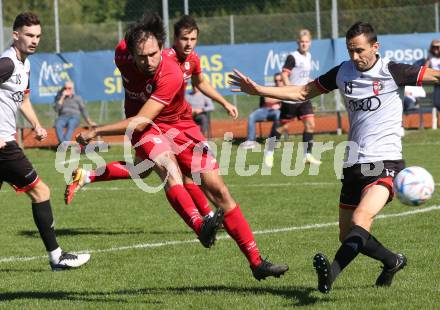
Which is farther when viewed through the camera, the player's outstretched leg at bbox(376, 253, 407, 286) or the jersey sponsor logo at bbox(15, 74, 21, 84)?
the jersey sponsor logo at bbox(15, 74, 21, 84)

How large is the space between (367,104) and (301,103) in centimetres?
1058

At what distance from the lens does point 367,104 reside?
7.20 m

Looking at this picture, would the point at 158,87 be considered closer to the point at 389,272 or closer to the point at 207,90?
the point at 389,272

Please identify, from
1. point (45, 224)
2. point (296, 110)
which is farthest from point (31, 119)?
A: point (296, 110)

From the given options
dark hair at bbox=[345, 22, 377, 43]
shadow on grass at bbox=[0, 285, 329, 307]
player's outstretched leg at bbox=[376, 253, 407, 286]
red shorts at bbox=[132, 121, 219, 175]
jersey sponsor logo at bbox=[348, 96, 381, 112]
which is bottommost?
shadow on grass at bbox=[0, 285, 329, 307]

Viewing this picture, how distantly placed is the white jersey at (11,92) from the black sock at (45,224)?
2.16 feet

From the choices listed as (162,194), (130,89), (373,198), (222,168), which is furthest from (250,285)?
(222,168)

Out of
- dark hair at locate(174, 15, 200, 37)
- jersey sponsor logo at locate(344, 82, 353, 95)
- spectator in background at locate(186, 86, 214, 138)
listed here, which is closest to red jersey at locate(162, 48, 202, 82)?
dark hair at locate(174, 15, 200, 37)

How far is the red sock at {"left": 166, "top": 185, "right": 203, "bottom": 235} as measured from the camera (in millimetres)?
7148

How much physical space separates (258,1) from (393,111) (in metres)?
19.6

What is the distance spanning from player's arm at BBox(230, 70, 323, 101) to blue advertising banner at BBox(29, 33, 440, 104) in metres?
15.2

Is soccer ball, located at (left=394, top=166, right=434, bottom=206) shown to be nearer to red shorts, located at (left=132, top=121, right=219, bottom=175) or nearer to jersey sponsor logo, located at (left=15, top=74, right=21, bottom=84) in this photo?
red shorts, located at (left=132, top=121, right=219, bottom=175)

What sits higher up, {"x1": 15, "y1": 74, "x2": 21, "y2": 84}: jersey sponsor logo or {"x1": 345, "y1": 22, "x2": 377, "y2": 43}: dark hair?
{"x1": 345, "y1": 22, "x2": 377, "y2": 43}: dark hair

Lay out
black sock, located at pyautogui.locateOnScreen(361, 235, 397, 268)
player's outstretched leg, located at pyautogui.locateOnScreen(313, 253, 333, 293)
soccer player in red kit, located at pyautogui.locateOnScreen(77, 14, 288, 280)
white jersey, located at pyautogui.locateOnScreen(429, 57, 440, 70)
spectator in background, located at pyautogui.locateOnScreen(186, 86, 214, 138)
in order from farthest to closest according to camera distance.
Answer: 1. spectator in background, located at pyautogui.locateOnScreen(186, 86, 214, 138)
2. white jersey, located at pyautogui.locateOnScreen(429, 57, 440, 70)
3. soccer player in red kit, located at pyautogui.locateOnScreen(77, 14, 288, 280)
4. black sock, located at pyautogui.locateOnScreen(361, 235, 397, 268)
5. player's outstretched leg, located at pyautogui.locateOnScreen(313, 253, 333, 293)
